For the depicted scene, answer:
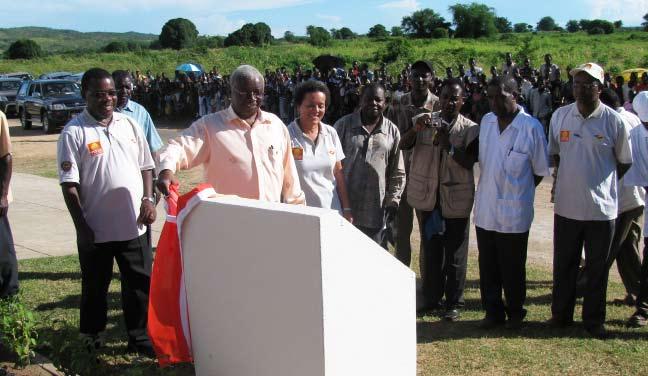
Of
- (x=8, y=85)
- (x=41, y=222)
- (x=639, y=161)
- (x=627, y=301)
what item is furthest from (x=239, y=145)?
(x=8, y=85)

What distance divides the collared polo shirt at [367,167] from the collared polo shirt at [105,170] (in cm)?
167

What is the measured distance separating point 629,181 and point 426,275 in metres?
1.87

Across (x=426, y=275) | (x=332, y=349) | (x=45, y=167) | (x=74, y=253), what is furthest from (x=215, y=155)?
(x=45, y=167)

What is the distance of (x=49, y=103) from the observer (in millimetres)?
26109

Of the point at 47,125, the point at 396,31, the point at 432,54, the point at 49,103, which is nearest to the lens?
the point at 49,103

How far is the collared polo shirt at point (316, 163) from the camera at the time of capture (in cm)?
542

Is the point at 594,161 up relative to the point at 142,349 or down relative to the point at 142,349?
up

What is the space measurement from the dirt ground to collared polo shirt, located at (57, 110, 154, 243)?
14.7ft

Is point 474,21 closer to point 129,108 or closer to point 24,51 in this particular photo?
point 24,51

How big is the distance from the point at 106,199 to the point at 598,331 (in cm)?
378

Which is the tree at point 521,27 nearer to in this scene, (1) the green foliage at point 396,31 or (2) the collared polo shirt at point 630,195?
(1) the green foliage at point 396,31

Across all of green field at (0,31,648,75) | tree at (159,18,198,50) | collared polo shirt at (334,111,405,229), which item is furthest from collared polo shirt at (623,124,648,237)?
tree at (159,18,198,50)

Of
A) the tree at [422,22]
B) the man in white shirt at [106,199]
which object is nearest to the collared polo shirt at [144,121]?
the man in white shirt at [106,199]

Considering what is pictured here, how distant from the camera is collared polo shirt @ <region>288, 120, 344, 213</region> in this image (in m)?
5.42
